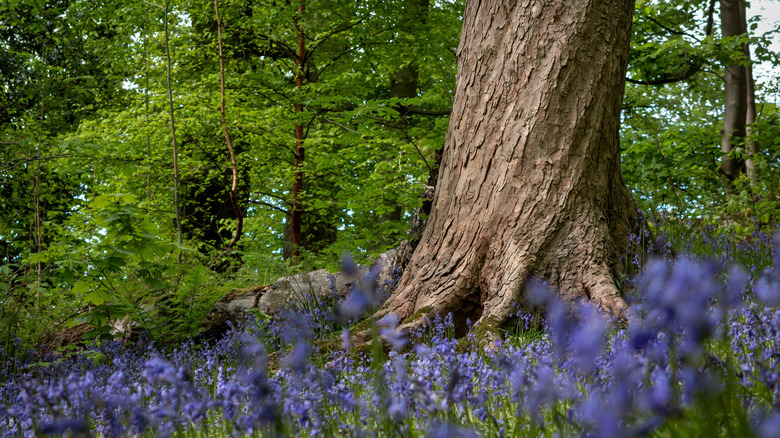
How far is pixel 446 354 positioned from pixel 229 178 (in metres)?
8.70

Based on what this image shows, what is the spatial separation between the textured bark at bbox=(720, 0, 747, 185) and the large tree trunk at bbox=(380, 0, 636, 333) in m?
7.80

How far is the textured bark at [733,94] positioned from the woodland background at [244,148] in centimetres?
63

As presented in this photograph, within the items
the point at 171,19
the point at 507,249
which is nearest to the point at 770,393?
the point at 507,249

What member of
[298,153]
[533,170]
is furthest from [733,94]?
[533,170]

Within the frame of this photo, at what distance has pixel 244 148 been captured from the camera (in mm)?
10484

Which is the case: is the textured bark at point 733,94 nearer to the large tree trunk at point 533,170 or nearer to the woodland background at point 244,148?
the woodland background at point 244,148

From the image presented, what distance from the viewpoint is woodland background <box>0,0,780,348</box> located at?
5.77m

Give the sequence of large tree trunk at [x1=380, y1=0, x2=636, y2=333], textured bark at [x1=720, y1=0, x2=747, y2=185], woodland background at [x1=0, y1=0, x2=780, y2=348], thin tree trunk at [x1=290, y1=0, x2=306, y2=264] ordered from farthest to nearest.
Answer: textured bark at [x1=720, y1=0, x2=747, y2=185] → thin tree trunk at [x1=290, y1=0, x2=306, y2=264] → woodland background at [x1=0, y1=0, x2=780, y2=348] → large tree trunk at [x1=380, y1=0, x2=636, y2=333]

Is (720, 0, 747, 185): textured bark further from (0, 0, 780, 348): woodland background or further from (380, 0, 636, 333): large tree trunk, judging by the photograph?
(380, 0, 636, 333): large tree trunk

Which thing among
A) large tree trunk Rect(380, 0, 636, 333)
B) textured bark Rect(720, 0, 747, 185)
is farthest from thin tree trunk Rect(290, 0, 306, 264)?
textured bark Rect(720, 0, 747, 185)

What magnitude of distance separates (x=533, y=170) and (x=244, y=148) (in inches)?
280

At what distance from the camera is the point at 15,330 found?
18.0 ft

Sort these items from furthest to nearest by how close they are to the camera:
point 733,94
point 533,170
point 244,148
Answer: point 733,94 → point 244,148 → point 533,170

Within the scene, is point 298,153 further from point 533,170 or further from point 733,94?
point 733,94
